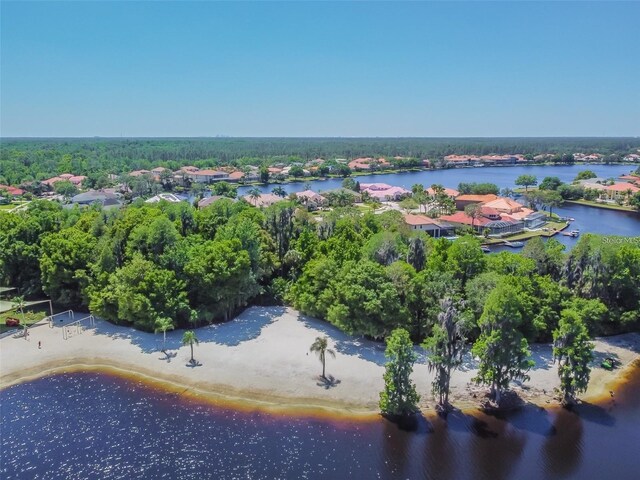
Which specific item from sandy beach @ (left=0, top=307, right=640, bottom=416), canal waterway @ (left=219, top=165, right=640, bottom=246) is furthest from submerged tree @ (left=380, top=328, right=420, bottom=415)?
canal waterway @ (left=219, top=165, right=640, bottom=246)

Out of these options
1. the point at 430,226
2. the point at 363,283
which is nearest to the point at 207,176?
the point at 430,226

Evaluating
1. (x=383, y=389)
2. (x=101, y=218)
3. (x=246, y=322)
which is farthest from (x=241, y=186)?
(x=383, y=389)

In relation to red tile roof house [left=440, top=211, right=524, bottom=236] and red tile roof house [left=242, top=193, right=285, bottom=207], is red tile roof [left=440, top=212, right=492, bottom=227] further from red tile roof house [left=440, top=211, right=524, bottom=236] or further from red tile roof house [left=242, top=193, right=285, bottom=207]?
red tile roof house [left=242, top=193, right=285, bottom=207]

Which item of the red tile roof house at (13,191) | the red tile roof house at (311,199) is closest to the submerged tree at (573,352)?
the red tile roof house at (311,199)

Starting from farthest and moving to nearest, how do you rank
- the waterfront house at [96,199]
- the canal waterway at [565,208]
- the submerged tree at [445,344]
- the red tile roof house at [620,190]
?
the red tile roof house at [620,190], the waterfront house at [96,199], the canal waterway at [565,208], the submerged tree at [445,344]

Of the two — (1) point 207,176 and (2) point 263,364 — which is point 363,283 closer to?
(2) point 263,364

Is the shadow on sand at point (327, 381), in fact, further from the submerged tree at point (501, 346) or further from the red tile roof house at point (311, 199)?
the red tile roof house at point (311, 199)
